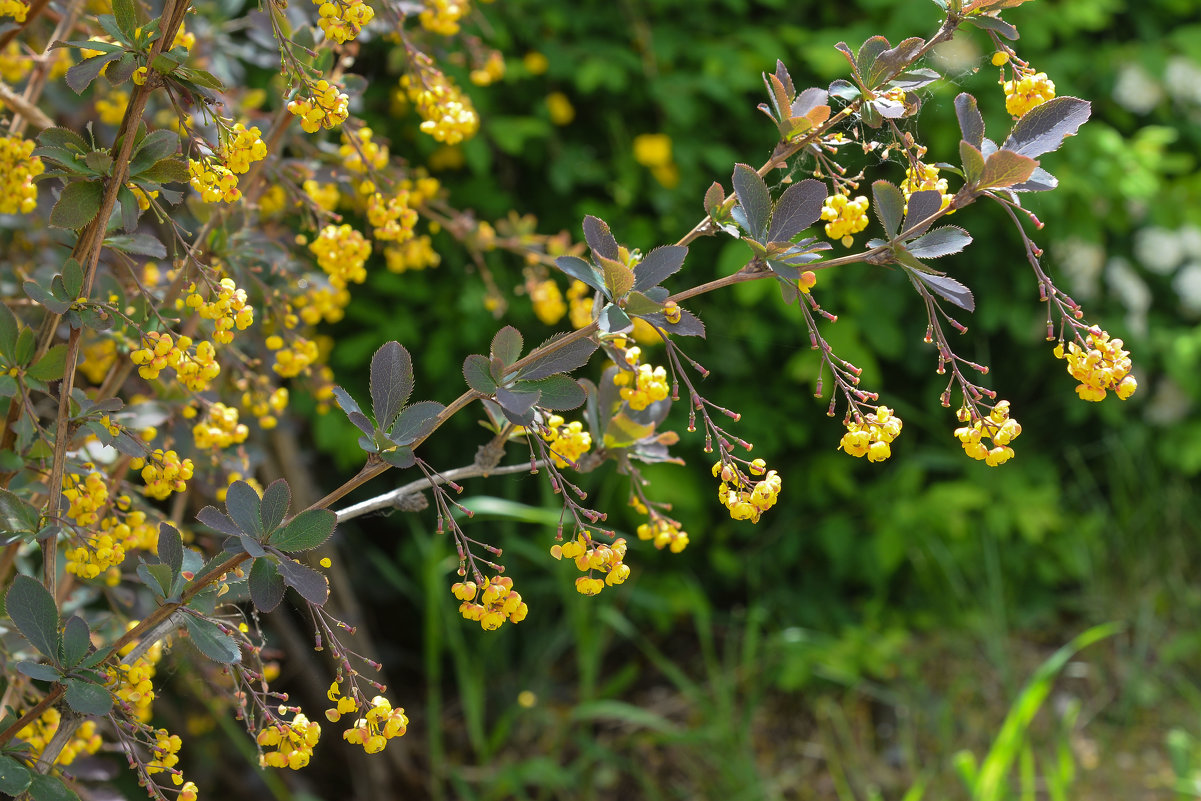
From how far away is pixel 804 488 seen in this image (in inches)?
100

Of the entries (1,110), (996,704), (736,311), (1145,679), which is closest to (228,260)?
(1,110)

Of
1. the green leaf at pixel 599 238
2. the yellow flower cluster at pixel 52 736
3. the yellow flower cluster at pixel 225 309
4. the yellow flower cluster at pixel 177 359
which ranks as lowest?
the yellow flower cluster at pixel 52 736

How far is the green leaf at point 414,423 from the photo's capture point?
0.68m

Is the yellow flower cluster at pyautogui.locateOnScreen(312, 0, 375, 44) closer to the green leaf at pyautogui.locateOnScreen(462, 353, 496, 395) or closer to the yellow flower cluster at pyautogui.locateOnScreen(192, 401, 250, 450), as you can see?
the green leaf at pyautogui.locateOnScreen(462, 353, 496, 395)

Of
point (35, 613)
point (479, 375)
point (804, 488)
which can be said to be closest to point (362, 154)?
point (479, 375)

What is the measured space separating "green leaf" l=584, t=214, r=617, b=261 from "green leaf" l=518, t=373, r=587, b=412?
0.30ft

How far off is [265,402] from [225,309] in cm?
34

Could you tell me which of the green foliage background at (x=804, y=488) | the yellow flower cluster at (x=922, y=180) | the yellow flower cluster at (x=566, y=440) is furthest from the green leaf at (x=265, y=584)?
the green foliage background at (x=804, y=488)

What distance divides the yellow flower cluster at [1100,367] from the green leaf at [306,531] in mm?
519

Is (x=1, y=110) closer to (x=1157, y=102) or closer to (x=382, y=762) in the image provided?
(x=382, y=762)

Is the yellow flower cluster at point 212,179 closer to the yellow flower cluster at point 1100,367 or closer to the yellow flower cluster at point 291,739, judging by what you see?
the yellow flower cluster at point 291,739

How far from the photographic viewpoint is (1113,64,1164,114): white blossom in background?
2.52 m

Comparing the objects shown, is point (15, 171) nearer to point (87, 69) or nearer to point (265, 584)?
point (87, 69)

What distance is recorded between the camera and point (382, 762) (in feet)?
6.41
